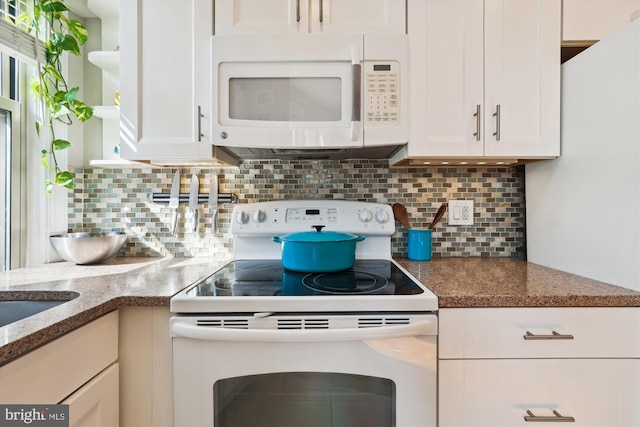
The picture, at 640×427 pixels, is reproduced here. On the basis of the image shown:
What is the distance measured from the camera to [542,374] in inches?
37.5

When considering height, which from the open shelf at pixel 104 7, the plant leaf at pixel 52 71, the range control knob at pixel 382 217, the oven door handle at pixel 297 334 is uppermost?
the open shelf at pixel 104 7

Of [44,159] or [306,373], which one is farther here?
[44,159]

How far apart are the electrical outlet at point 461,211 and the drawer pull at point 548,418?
85 cm

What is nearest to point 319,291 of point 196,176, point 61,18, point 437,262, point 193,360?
point 193,360

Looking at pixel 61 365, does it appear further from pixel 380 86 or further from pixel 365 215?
pixel 380 86

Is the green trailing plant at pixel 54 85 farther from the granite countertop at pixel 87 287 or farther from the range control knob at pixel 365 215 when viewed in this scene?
the range control knob at pixel 365 215

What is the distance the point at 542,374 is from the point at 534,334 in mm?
120

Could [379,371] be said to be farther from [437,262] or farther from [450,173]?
[450,173]

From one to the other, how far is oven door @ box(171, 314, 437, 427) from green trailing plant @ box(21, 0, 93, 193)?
3.54ft

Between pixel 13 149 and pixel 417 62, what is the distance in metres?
1.74

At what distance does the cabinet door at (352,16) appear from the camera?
49.8 inches

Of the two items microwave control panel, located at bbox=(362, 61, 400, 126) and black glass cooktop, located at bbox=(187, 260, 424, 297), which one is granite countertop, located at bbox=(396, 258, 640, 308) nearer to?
black glass cooktop, located at bbox=(187, 260, 424, 297)

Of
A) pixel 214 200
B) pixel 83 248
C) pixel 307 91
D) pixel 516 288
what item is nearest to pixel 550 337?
pixel 516 288

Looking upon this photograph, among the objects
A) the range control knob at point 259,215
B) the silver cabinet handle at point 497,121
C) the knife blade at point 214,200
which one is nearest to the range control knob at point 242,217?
the range control knob at point 259,215
